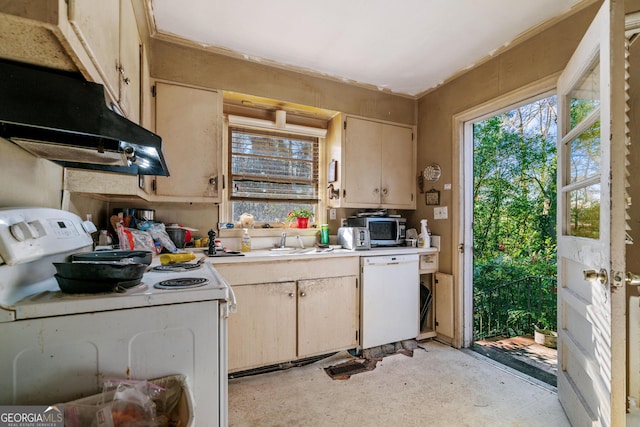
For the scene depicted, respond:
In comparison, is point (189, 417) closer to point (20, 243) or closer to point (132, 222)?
point (20, 243)

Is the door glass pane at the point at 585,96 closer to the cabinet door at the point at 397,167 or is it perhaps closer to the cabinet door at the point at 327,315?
the cabinet door at the point at 397,167

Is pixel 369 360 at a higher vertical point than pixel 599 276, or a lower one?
lower

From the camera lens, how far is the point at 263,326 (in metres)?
2.10

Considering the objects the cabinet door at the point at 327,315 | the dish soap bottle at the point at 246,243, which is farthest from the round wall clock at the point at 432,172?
the dish soap bottle at the point at 246,243

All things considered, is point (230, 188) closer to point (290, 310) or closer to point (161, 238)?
point (161, 238)

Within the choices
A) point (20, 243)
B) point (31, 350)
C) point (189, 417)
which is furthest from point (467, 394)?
point (20, 243)

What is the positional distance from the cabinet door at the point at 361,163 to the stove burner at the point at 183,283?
1.83 m

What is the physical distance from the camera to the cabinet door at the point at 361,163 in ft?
9.18

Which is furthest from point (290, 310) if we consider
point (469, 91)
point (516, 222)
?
point (516, 222)

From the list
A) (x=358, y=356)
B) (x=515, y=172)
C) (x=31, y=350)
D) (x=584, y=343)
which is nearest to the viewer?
(x=31, y=350)

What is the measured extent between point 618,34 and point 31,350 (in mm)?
2265

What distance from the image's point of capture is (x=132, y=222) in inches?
79.5

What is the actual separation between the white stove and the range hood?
26 cm
